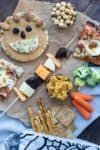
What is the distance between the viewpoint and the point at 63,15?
1729mm

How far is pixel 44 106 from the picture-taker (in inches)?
65.9

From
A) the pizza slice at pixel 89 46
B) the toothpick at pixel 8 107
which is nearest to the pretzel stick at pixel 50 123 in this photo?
the toothpick at pixel 8 107

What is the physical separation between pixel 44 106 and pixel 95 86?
19cm

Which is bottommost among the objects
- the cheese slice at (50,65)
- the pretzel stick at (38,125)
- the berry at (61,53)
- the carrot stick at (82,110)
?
the pretzel stick at (38,125)

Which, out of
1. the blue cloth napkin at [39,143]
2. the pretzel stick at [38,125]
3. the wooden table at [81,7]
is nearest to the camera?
the blue cloth napkin at [39,143]

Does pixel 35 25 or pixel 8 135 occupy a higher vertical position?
pixel 35 25

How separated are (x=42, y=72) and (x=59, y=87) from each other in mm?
89

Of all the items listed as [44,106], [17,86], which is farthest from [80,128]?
[17,86]

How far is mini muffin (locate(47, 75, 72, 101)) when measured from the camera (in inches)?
64.7

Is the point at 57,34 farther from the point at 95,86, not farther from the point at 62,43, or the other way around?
the point at 95,86

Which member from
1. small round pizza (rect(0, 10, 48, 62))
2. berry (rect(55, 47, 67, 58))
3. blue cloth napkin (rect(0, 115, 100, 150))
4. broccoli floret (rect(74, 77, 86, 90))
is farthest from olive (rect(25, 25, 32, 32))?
blue cloth napkin (rect(0, 115, 100, 150))

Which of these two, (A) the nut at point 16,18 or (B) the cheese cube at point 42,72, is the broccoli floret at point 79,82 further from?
(A) the nut at point 16,18

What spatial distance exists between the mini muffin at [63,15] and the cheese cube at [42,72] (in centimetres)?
16

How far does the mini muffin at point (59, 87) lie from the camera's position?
1.64 m
